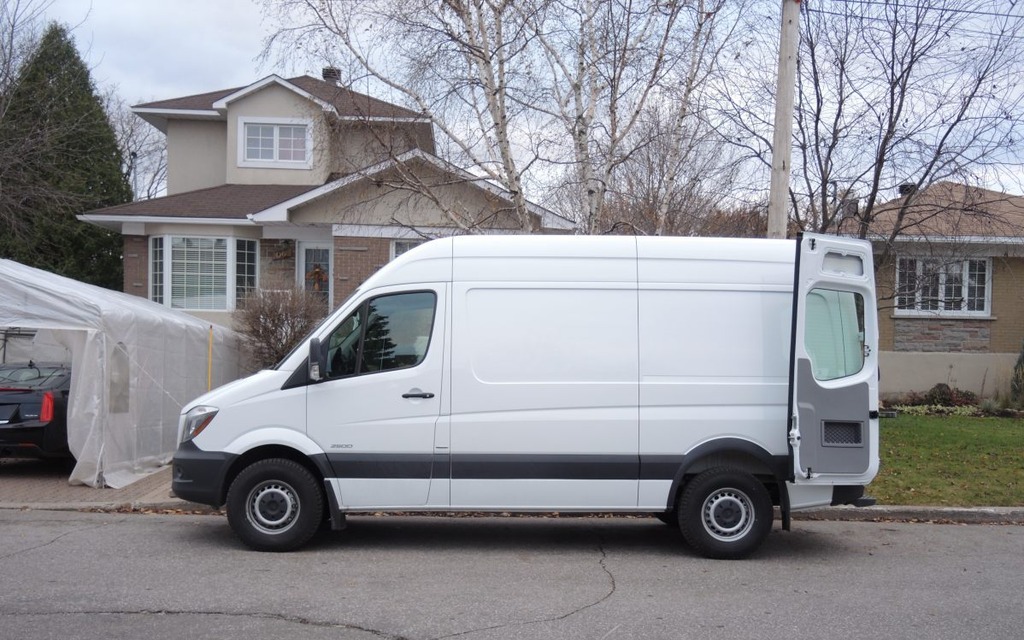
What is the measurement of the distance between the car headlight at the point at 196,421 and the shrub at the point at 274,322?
7496mm

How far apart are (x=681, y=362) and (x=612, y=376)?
1.98 ft

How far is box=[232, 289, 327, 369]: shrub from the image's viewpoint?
15273mm

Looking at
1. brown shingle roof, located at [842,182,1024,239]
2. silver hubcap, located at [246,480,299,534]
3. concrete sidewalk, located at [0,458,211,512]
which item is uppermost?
brown shingle roof, located at [842,182,1024,239]

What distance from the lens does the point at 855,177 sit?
13789 millimetres

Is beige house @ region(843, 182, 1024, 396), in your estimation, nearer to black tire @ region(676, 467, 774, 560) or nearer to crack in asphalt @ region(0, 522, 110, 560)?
black tire @ region(676, 467, 774, 560)

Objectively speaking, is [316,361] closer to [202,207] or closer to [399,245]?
[399,245]

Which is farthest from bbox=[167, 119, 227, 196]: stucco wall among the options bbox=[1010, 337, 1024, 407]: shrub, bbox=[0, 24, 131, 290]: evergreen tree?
bbox=[1010, 337, 1024, 407]: shrub

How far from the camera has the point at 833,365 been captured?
7559 mm

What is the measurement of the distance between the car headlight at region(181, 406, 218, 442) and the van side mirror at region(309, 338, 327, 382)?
36.1 inches

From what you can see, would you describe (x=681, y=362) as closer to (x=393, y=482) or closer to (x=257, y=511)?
(x=393, y=482)

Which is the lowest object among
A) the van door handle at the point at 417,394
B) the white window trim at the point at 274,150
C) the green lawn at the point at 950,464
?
the green lawn at the point at 950,464

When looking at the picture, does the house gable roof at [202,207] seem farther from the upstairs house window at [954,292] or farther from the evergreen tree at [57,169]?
the upstairs house window at [954,292]

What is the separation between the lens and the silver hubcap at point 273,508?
24.5ft

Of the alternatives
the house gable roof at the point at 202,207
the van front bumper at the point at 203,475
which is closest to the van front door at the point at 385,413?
the van front bumper at the point at 203,475
